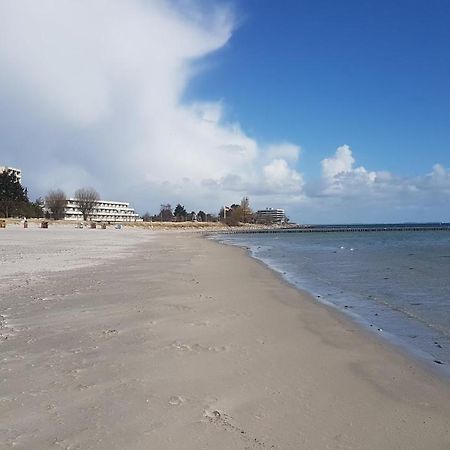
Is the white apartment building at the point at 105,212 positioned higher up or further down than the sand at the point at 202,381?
higher up

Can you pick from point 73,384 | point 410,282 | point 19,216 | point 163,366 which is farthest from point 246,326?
point 19,216

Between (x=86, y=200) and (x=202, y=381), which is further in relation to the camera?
(x=86, y=200)

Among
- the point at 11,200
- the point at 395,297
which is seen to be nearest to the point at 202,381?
the point at 395,297

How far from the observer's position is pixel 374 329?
30.3 ft

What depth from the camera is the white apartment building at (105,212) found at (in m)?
157

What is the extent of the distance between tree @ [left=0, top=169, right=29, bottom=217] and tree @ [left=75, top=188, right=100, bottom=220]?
4015 cm

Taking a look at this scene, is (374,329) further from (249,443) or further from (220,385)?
(249,443)

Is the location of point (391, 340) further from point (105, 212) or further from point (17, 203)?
point (105, 212)

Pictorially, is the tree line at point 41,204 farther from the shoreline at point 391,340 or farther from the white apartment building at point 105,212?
the shoreline at point 391,340

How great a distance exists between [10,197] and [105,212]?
258 ft

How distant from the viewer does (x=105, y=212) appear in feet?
579

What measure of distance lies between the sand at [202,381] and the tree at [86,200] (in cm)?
13854

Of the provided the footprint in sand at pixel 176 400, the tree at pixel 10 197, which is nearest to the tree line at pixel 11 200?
the tree at pixel 10 197

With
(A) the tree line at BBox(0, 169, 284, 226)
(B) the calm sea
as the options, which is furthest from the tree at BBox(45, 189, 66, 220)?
(B) the calm sea
